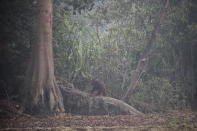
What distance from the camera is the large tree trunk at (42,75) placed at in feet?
23.0

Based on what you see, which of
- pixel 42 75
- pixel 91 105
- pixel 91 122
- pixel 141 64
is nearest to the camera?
pixel 91 122

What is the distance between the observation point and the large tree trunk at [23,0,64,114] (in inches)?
275

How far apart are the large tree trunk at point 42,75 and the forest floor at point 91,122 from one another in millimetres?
365

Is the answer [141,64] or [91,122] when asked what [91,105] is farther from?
[141,64]

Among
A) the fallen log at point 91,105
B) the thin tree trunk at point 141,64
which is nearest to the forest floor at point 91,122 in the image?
the fallen log at point 91,105

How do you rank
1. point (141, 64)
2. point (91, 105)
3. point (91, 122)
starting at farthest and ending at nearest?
point (141, 64) → point (91, 105) → point (91, 122)

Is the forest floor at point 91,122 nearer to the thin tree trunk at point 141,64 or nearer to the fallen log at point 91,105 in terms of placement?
the fallen log at point 91,105

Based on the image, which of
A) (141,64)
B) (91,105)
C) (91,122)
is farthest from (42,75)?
(141,64)

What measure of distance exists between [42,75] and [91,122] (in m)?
2.07

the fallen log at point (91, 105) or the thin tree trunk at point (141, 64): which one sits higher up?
the thin tree trunk at point (141, 64)

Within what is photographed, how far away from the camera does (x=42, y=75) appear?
7.18 m

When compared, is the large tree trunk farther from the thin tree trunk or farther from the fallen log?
the thin tree trunk

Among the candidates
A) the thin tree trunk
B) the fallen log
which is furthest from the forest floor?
the thin tree trunk

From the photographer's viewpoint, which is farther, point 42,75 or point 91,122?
point 42,75
